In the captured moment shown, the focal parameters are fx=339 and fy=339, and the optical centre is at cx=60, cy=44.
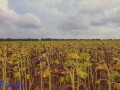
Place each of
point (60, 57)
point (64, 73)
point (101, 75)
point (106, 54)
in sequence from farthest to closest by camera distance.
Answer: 1. point (106, 54)
2. point (60, 57)
3. point (101, 75)
4. point (64, 73)

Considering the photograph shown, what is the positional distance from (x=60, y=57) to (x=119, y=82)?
10056 mm

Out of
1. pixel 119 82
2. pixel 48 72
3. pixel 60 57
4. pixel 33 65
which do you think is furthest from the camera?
pixel 60 57

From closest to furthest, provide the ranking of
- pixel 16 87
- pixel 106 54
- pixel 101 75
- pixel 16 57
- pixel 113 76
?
1. pixel 113 76
2. pixel 16 57
3. pixel 16 87
4. pixel 101 75
5. pixel 106 54

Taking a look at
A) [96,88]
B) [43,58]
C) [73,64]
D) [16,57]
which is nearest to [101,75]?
[96,88]

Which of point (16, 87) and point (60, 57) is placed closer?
point (16, 87)

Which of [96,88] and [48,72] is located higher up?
[48,72]

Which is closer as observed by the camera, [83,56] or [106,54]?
[83,56]

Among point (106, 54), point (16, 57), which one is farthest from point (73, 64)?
point (106, 54)

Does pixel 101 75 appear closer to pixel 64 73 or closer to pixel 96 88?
pixel 96 88

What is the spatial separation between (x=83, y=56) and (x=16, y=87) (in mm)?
3136

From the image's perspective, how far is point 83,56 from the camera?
855cm

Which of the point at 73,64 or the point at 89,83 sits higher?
the point at 73,64

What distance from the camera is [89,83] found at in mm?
11078

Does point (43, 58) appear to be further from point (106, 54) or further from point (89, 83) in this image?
point (106, 54)
